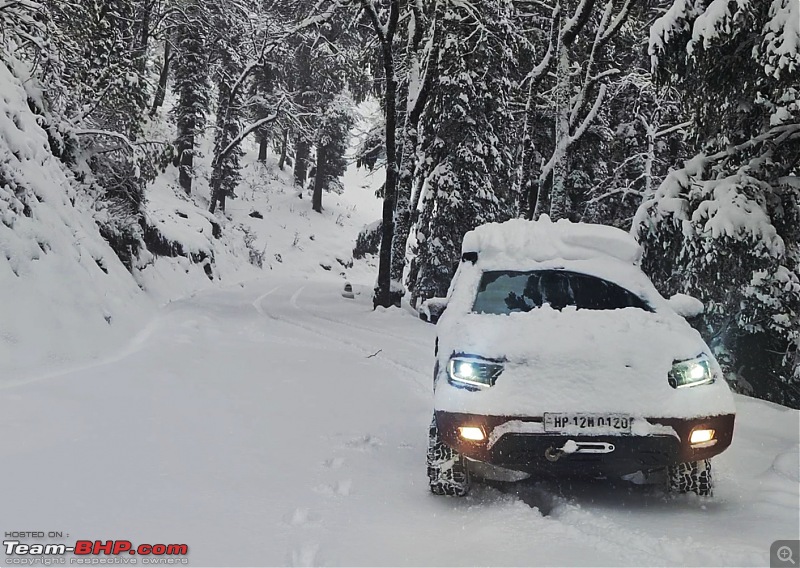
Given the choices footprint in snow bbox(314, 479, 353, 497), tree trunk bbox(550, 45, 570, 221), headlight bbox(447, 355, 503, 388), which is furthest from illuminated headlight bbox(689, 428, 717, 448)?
tree trunk bbox(550, 45, 570, 221)

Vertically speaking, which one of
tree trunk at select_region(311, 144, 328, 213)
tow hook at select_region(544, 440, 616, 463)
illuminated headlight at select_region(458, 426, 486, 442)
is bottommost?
tree trunk at select_region(311, 144, 328, 213)

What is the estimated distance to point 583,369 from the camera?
3.87m

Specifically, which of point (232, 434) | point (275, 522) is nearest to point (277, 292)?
point (232, 434)

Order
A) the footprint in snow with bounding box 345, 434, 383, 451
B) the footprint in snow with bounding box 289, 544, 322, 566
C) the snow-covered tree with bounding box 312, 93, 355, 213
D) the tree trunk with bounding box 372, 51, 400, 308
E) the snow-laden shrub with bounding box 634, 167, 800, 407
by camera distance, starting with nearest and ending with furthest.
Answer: the footprint in snow with bounding box 289, 544, 322, 566, the footprint in snow with bounding box 345, 434, 383, 451, the snow-laden shrub with bounding box 634, 167, 800, 407, the tree trunk with bounding box 372, 51, 400, 308, the snow-covered tree with bounding box 312, 93, 355, 213

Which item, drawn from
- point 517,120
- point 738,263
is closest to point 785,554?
point 738,263

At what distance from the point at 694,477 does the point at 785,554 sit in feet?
2.77

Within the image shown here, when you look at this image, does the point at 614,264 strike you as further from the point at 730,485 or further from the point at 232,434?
the point at 232,434

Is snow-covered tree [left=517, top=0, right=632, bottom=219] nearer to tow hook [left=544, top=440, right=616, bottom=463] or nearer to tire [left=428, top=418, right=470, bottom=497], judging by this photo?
tire [left=428, top=418, right=470, bottom=497]

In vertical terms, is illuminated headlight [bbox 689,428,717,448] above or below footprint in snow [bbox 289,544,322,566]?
above

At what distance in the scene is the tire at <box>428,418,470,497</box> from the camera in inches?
161

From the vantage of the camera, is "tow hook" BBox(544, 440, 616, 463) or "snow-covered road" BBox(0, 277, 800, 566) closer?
"snow-covered road" BBox(0, 277, 800, 566)

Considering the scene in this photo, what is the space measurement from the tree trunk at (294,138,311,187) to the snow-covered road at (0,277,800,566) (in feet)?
142

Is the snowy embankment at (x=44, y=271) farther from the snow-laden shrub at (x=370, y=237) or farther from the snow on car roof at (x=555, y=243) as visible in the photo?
the snow-laden shrub at (x=370, y=237)

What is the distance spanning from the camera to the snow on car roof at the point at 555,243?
531cm
